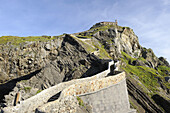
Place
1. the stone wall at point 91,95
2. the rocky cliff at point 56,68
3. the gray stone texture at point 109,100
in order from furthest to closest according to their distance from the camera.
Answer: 1. the rocky cliff at point 56,68
2. the gray stone texture at point 109,100
3. the stone wall at point 91,95

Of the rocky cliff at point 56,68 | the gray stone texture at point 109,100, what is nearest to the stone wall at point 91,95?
the gray stone texture at point 109,100

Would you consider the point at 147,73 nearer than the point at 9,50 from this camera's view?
Yes

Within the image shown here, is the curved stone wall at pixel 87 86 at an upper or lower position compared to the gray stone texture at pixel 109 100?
upper

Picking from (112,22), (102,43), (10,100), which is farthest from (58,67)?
(112,22)

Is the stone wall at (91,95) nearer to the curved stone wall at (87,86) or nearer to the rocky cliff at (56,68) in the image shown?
the curved stone wall at (87,86)

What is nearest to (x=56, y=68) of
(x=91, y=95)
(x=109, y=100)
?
(x=109, y=100)

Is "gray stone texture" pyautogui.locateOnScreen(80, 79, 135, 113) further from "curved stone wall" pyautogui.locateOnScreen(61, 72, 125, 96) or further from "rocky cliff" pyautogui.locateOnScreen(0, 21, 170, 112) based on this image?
"rocky cliff" pyautogui.locateOnScreen(0, 21, 170, 112)

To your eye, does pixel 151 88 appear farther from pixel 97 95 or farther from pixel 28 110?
pixel 28 110

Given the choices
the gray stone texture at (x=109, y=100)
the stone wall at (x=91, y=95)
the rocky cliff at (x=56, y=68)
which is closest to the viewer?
the stone wall at (x=91, y=95)

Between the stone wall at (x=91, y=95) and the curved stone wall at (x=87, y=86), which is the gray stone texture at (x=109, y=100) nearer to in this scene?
the stone wall at (x=91, y=95)

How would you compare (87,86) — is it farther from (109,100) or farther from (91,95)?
(109,100)

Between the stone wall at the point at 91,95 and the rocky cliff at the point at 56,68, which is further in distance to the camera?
the rocky cliff at the point at 56,68

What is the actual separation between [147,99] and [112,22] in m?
70.9

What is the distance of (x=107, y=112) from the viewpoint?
Answer: 46.5 ft
